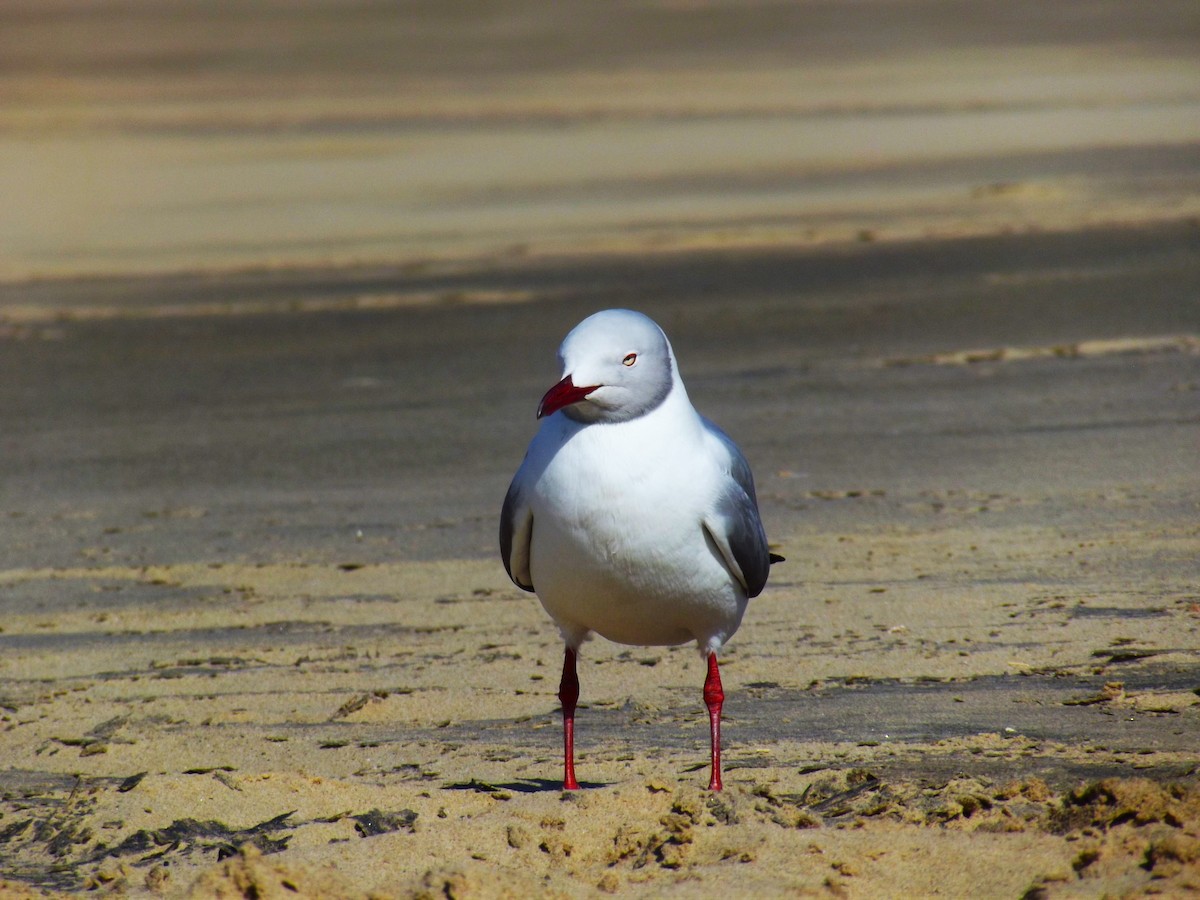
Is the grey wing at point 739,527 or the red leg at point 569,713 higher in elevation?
the grey wing at point 739,527

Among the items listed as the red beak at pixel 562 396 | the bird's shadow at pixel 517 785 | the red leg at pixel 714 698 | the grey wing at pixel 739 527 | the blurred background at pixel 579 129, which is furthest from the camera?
the blurred background at pixel 579 129

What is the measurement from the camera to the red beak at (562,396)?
417cm

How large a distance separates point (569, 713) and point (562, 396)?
112 cm

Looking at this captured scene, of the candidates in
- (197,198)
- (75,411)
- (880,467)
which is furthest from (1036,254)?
(197,198)

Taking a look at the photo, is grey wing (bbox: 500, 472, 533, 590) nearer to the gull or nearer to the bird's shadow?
the gull

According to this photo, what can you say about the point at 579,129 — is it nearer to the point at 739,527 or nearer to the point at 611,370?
the point at 739,527

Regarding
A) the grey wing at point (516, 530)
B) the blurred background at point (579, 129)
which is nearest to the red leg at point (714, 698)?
the grey wing at point (516, 530)

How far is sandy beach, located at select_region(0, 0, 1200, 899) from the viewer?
14.3 ft

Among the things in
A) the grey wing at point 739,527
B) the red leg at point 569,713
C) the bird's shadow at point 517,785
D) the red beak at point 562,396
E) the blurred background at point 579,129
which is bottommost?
the bird's shadow at point 517,785

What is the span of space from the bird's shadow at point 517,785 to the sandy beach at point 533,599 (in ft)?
0.10

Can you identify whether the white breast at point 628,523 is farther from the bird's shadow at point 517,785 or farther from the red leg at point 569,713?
the bird's shadow at point 517,785

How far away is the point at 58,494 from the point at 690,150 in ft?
53.8

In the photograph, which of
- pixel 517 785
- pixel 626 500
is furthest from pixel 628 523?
pixel 517 785

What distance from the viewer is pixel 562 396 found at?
421 cm
